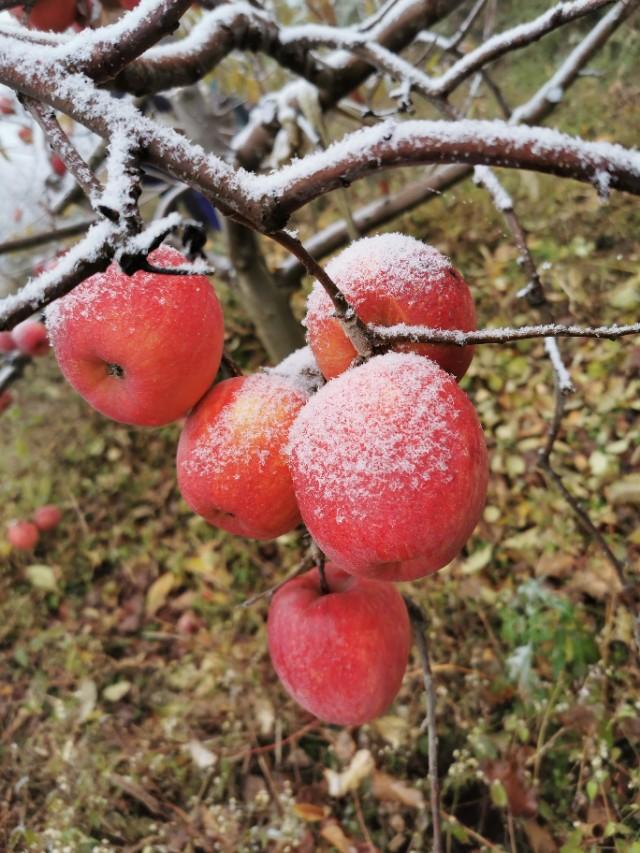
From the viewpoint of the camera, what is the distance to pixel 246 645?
1.94 metres

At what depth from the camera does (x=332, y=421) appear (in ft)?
1.85

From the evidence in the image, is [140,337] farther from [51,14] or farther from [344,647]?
[51,14]

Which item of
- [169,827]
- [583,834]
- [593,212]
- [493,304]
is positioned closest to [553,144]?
[583,834]

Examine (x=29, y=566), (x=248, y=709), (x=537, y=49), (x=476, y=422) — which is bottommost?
(x=248, y=709)

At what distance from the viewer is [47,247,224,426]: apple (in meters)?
0.67

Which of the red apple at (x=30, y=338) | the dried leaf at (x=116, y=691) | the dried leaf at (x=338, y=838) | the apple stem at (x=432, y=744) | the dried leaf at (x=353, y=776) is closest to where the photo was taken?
the apple stem at (x=432, y=744)

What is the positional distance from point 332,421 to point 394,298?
158mm

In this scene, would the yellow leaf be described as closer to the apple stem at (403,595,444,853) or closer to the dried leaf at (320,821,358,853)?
the dried leaf at (320,821,358,853)

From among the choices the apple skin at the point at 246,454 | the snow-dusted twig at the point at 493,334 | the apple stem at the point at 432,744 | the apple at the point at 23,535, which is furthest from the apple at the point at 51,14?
the apple at the point at 23,535

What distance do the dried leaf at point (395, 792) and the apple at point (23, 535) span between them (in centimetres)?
156

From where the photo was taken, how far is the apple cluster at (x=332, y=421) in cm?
55

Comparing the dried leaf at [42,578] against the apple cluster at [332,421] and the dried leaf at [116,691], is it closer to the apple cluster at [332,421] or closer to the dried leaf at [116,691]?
the dried leaf at [116,691]

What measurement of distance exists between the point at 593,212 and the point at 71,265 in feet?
8.38

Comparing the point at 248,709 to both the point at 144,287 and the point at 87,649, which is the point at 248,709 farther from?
the point at 144,287
